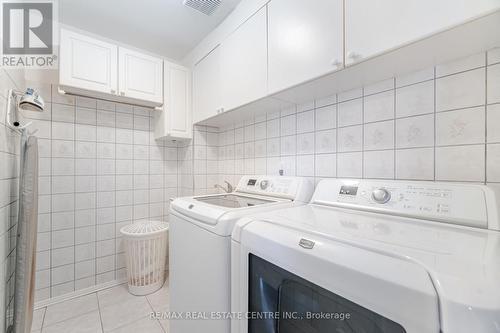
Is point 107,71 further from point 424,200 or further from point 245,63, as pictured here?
point 424,200

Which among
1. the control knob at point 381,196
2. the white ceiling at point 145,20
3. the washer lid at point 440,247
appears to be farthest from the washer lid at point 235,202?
the white ceiling at point 145,20

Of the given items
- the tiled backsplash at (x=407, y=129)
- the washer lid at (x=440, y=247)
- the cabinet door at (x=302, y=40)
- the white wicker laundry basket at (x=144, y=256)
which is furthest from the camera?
the white wicker laundry basket at (x=144, y=256)

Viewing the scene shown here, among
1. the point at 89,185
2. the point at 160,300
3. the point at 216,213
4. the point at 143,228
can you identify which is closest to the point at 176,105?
the point at 89,185

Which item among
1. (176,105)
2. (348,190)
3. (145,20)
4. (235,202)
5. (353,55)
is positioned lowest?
(235,202)

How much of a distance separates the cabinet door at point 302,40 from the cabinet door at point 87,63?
55.0 inches

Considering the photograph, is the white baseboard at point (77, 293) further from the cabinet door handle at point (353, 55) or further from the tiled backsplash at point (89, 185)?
the cabinet door handle at point (353, 55)

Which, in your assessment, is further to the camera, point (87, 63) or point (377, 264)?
point (87, 63)

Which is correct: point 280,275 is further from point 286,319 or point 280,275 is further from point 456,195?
point 456,195

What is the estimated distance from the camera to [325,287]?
541 mm

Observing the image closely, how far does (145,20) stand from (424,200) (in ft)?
7.35

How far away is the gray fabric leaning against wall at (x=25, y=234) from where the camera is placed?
3.60ft

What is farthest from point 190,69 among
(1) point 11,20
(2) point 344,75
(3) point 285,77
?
(2) point 344,75

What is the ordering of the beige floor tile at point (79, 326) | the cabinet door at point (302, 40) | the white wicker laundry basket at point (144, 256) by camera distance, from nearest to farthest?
the cabinet door at point (302, 40) < the beige floor tile at point (79, 326) < the white wicker laundry basket at point (144, 256)

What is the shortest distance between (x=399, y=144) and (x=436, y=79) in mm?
310
